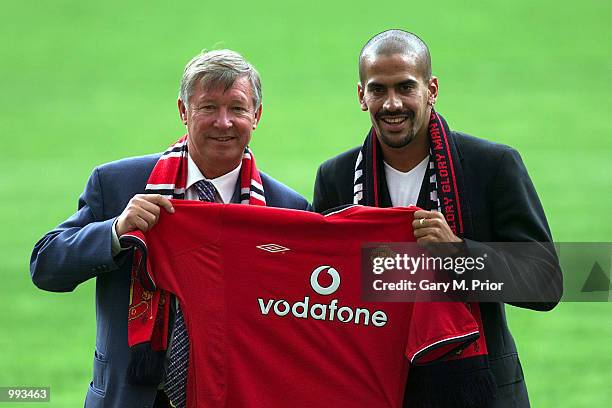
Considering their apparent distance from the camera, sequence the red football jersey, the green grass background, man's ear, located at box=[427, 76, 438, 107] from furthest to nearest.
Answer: the green grass background < man's ear, located at box=[427, 76, 438, 107] < the red football jersey

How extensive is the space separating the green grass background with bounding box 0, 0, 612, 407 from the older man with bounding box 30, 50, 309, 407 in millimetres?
4524

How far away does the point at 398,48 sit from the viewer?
4.02 metres

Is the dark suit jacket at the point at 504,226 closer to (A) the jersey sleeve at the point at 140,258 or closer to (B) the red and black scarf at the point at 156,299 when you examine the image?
(B) the red and black scarf at the point at 156,299

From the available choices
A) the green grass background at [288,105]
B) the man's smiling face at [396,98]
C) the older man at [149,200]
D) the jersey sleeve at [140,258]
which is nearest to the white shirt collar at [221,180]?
the older man at [149,200]

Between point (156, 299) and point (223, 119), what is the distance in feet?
2.04

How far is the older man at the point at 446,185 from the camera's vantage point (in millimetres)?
3838

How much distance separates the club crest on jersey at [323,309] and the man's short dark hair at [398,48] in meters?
0.72

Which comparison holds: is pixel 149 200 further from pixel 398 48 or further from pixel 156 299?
pixel 398 48

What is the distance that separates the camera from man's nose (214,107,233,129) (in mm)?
3898

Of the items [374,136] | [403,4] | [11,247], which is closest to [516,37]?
[403,4]

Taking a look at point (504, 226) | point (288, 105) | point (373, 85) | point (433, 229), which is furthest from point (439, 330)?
point (288, 105)

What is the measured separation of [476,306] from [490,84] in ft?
59.0

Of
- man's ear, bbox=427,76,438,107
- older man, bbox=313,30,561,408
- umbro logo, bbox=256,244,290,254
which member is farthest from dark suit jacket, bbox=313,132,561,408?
umbro logo, bbox=256,244,290,254

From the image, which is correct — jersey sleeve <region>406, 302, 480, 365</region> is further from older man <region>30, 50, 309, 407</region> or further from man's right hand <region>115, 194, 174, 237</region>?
man's right hand <region>115, 194, 174, 237</region>
